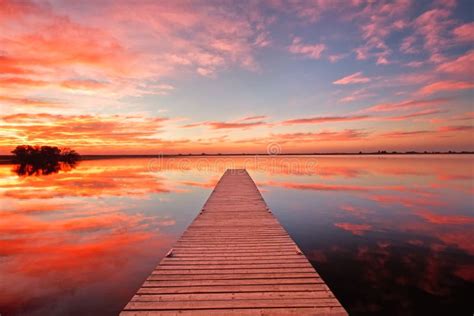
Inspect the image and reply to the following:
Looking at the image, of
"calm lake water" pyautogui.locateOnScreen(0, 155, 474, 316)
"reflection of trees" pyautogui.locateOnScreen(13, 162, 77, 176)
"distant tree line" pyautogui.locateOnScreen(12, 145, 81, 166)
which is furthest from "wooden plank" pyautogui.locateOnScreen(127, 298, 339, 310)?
"distant tree line" pyautogui.locateOnScreen(12, 145, 81, 166)

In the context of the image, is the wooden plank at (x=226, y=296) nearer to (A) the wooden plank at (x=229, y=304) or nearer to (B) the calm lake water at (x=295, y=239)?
(A) the wooden plank at (x=229, y=304)

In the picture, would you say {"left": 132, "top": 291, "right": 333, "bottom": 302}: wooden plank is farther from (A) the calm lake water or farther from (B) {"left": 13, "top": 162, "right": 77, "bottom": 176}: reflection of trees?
(B) {"left": 13, "top": 162, "right": 77, "bottom": 176}: reflection of trees

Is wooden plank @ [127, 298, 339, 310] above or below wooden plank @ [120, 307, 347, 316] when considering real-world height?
above

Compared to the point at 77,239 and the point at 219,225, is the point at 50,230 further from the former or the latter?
the point at 219,225

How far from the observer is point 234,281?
180 inches

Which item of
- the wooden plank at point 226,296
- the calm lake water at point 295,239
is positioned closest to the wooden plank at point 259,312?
the wooden plank at point 226,296

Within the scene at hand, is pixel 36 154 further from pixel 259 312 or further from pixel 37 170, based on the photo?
pixel 259 312

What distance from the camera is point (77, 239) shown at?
33.9 feet

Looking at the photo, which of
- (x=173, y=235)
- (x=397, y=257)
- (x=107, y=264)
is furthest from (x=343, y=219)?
(x=107, y=264)

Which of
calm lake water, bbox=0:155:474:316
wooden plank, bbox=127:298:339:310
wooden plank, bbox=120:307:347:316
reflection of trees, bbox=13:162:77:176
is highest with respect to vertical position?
wooden plank, bbox=127:298:339:310

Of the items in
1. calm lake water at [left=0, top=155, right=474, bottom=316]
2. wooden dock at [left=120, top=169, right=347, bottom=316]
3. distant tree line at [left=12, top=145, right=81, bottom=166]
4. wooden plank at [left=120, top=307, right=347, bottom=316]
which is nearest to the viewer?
wooden plank at [left=120, top=307, right=347, bottom=316]

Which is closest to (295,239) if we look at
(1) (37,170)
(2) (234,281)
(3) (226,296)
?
(2) (234,281)

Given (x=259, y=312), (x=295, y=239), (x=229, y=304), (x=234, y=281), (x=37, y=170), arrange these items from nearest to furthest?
1. (x=259, y=312)
2. (x=229, y=304)
3. (x=234, y=281)
4. (x=295, y=239)
5. (x=37, y=170)

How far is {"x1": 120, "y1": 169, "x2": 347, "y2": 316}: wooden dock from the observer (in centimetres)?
383
